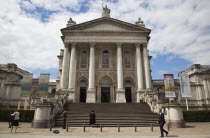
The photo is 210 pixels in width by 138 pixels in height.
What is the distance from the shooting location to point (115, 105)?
1024 inches

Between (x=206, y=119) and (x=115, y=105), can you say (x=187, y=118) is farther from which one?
(x=115, y=105)

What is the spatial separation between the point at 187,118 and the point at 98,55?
2046cm

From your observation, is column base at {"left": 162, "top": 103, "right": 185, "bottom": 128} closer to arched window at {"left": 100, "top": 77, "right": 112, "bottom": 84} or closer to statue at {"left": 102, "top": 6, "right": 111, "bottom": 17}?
arched window at {"left": 100, "top": 77, "right": 112, "bottom": 84}

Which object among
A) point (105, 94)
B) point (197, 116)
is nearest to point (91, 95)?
point (105, 94)

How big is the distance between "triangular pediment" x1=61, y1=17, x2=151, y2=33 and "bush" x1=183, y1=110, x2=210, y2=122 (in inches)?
726

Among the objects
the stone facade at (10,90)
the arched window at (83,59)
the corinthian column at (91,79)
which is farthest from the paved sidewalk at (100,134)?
the stone facade at (10,90)

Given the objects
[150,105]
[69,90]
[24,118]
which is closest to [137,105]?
[150,105]

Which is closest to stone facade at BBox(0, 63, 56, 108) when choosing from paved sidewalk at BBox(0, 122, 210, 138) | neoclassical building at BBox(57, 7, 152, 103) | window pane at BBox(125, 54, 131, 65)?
neoclassical building at BBox(57, 7, 152, 103)

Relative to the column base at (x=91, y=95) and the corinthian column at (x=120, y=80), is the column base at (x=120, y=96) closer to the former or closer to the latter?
the corinthian column at (x=120, y=80)

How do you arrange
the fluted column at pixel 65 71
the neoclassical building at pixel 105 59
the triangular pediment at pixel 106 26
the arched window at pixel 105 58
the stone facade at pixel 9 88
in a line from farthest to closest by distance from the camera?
the stone facade at pixel 9 88 → the arched window at pixel 105 58 → the triangular pediment at pixel 106 26 → the neoclassical building at pixel 105 59 → the fluted column at pixel 65 71

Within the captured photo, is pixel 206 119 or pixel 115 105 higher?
pixel 115 105

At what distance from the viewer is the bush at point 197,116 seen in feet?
76.1

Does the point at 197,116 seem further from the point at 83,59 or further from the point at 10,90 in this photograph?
the point at 10,90

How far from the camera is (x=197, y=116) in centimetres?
2328
